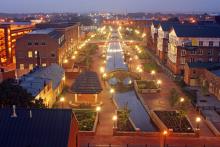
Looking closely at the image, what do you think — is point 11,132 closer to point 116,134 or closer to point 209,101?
point 116,134

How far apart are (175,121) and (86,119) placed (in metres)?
8.30

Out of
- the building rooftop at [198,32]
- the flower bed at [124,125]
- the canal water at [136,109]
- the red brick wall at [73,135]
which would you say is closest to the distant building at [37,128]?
the red brick wall at [73,135]

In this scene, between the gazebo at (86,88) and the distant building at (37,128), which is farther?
the gazebo at (86,88)

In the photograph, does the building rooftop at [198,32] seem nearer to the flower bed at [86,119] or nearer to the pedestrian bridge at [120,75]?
the pedestrian bridge at [120,75]

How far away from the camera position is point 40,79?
42.8 metres

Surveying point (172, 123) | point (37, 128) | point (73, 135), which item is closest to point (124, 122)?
point (172, 123)

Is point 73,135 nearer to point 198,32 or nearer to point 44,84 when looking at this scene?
point 44,84

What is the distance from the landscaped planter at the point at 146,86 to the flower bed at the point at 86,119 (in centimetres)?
1216

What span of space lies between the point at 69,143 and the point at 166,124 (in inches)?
611

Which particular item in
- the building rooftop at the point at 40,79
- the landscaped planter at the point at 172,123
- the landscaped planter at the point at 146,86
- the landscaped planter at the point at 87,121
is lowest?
the landscaped planter at the point at 172,123

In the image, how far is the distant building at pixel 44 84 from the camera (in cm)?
3819

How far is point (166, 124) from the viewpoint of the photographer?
111ft

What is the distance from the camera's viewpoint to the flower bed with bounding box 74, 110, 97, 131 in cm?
3249

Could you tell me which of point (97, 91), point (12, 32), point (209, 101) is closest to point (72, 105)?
point (97, 91)
